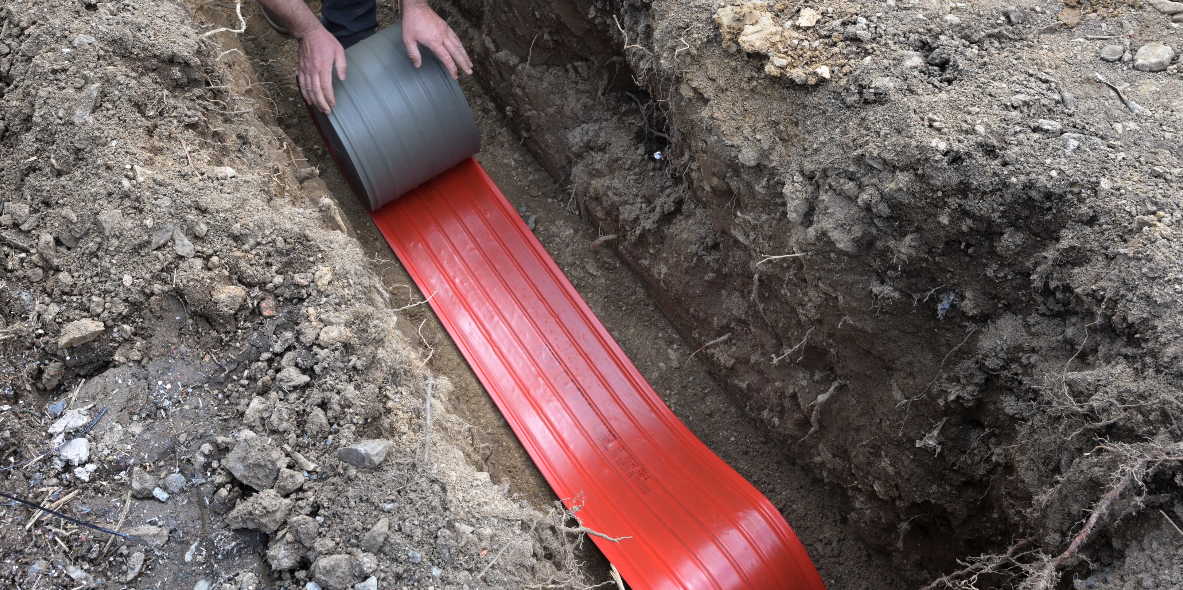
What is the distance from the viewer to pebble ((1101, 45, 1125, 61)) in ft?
5.93

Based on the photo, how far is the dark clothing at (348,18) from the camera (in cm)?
283

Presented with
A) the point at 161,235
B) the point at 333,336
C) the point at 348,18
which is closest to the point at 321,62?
the point at 348,18

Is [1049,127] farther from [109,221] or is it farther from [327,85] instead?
[109,221]

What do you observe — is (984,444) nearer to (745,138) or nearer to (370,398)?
(745,138)

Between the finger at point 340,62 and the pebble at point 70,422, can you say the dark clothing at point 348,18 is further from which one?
the pebble at point 70,422

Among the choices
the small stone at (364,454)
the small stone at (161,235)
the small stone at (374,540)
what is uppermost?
the small stone at (161,235)

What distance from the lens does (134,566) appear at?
148 centimetres

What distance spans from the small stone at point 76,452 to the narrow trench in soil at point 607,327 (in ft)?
3.02

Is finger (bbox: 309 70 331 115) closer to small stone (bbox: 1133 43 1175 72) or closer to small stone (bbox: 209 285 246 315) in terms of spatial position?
small stone (bbox: 209 285 246 315)

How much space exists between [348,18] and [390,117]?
0.68 metres

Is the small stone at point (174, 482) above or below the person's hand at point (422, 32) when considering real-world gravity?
below

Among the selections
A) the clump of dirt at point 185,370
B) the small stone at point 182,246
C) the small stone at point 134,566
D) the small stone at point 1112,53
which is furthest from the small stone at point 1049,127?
the small stone at point 134,566

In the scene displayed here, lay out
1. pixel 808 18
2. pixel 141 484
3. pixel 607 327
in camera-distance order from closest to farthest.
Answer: pixel 141 484 → pixel 808 18 → pixel 607 327

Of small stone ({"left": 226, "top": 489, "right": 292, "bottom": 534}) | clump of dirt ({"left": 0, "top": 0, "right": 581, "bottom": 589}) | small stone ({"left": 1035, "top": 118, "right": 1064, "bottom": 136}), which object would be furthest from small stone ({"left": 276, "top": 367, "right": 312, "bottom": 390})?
small stone ({"left": 1035, "top": 118, "right": 1064, "bottom": 136})
